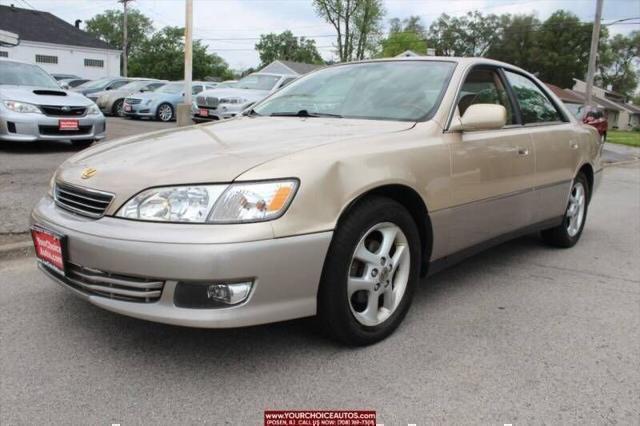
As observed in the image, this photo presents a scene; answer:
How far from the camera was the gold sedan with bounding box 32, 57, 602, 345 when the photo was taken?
2391 millimetres

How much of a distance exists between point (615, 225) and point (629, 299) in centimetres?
283

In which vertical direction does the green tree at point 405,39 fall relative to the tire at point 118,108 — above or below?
above

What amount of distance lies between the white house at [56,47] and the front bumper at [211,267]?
40.8m

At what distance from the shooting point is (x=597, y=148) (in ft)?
17.5

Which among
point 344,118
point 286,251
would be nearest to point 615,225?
point 344,118

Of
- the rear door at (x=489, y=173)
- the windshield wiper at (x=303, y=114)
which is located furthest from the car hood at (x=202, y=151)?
the rear door at (x=489, y=173)

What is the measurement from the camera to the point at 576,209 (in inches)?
201

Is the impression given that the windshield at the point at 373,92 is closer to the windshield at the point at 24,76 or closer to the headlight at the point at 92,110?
the headlight at the point at 92,110

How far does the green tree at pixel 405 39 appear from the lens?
66662 millimetres

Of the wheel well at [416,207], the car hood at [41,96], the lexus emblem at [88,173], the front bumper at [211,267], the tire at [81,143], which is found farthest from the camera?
the tire at [81,143]

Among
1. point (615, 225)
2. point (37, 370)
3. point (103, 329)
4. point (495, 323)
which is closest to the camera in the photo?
point (37, 370)

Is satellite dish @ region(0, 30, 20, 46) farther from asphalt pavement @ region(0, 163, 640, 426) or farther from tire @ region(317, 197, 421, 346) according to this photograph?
tire @ region(317, 197, 421, 346)

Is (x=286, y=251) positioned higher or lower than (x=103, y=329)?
higher

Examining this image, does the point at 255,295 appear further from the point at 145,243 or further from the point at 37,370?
the point at 37,370
